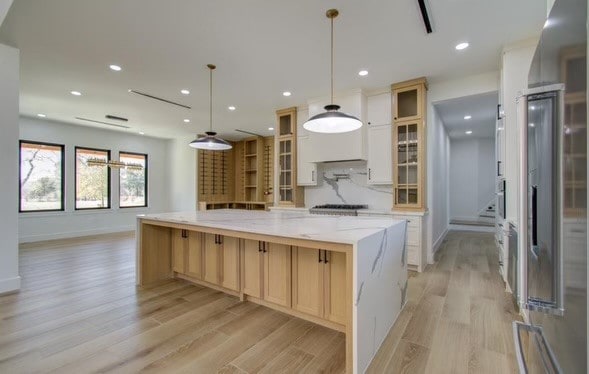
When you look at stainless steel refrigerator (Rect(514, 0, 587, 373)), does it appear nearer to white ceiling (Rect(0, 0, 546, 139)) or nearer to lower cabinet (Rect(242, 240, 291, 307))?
lower cabinet (Rect(242, 240, 291, 307))

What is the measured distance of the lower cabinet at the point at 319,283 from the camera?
2154 mm

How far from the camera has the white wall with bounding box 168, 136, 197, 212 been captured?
7793 mm

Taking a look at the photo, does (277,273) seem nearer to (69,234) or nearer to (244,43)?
(244,43)

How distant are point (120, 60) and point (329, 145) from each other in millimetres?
3102

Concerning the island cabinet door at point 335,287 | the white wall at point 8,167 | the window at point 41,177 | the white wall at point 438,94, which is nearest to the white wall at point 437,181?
the white wall at point 438,94

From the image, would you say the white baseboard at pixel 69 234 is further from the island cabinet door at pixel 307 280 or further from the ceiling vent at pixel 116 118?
the island cabinet door at pixel 307 280

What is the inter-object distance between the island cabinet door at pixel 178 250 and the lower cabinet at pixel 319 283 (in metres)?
1.65

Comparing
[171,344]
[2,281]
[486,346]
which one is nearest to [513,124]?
[486,346]

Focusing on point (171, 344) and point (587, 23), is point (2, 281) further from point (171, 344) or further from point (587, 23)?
point (587, 23)

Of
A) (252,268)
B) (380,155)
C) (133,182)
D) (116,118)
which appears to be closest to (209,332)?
(252,268)

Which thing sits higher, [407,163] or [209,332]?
[407,163]

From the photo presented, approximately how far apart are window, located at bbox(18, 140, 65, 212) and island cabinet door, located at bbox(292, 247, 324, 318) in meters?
6.67

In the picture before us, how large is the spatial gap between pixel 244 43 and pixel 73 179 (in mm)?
5919

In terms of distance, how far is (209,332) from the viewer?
2.19 metres
